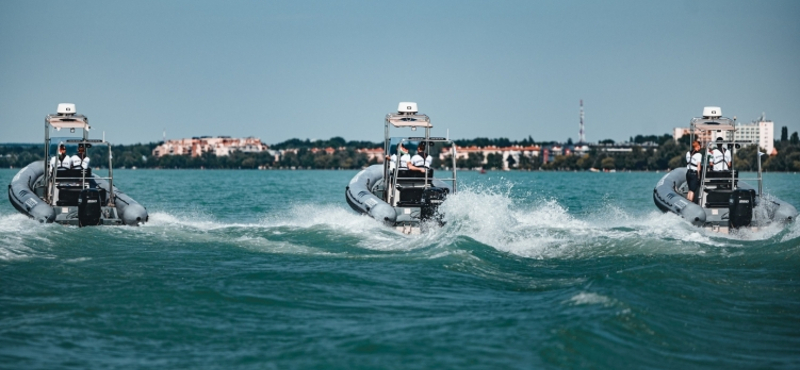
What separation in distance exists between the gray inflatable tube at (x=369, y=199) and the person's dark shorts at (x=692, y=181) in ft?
17.1

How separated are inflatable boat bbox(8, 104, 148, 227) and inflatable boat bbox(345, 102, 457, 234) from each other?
375 centimetres

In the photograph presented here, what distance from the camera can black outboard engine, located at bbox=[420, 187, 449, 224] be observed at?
599 inches

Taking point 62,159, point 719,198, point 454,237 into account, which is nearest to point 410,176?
point 454,237

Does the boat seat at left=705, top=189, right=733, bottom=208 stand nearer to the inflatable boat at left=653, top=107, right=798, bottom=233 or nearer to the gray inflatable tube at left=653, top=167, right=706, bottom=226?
the inflatable boat at left=653, top=107, right=798, bottom=233

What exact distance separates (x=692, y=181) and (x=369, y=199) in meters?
5.51

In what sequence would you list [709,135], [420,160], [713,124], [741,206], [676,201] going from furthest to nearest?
[709,135] → [713,124] → [676,201] → [420,160] → [741,206]

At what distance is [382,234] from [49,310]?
672 centimetres

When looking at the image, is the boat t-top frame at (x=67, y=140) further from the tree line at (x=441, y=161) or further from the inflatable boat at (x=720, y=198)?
the tree line at (x=441, y=161)

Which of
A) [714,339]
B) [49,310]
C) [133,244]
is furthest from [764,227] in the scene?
[49,310]

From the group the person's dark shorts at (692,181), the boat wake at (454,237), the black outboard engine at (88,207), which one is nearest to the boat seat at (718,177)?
the person's dark shorts at (692,181)

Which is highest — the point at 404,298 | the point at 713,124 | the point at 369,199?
the point at 713,124

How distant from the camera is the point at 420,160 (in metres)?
16.4

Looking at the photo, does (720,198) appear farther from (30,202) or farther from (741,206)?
(30,202)

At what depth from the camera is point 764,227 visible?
15578 millimetres
